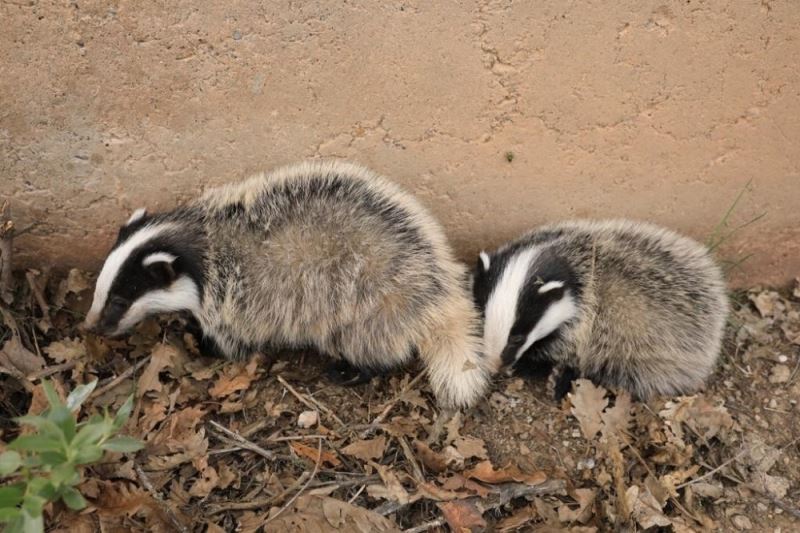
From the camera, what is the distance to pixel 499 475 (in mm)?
3277

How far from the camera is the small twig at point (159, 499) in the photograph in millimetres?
2930

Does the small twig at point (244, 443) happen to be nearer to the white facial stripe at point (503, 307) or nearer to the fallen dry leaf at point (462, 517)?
the fallen dry leaf at point (462, 517)

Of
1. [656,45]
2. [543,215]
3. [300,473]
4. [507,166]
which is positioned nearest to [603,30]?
[656,45]

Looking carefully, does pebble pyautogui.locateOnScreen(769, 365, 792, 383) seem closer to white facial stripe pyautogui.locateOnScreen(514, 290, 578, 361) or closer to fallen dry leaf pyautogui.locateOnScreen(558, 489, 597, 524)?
white facial stripe pyautogui.locateOnScreen(514, 290, 578, 361)

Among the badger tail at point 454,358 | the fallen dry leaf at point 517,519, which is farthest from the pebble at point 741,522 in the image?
the badger tail at point 454,358

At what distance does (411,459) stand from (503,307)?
0.89 metres

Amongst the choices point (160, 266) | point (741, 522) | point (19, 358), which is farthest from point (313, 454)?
point (741, 522)

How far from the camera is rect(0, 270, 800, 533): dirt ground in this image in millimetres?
3113

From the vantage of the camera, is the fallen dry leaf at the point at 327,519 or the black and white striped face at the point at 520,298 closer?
the fallen dry leaf at the point at 327,519

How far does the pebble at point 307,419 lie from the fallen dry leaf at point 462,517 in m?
0.77

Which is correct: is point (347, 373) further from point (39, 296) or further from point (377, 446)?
point (39, 296)

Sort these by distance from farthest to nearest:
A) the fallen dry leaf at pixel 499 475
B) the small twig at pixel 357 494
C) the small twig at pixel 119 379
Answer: the small twig at pixel 119 379 → the fallen dry leaf at pixel 499 475 → the small twig at pixel 357 494

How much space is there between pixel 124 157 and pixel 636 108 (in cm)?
257

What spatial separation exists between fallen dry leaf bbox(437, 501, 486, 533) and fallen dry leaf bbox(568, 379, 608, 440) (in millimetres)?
794
